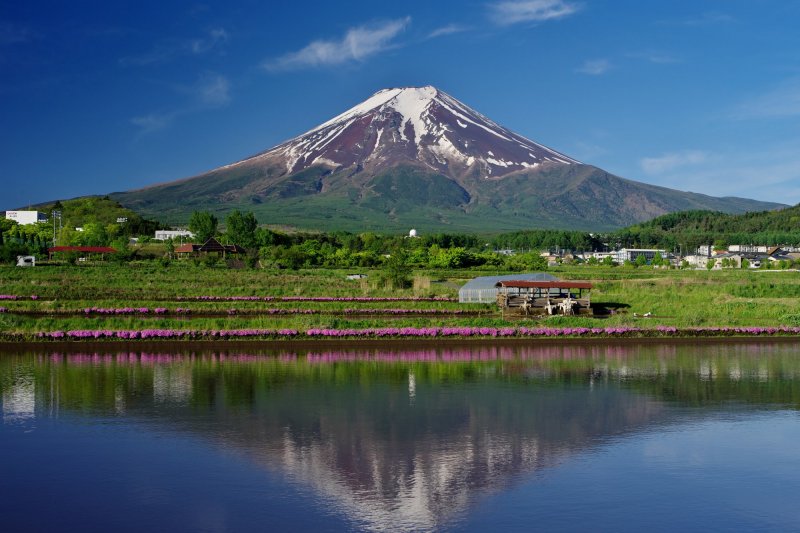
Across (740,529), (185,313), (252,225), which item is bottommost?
(740,529)

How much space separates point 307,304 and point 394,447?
22567mm

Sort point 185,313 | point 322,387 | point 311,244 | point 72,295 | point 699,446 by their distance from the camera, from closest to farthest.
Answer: point 699,446 < point 322,387 < point 185,313 < point 72,295 < point 311,244

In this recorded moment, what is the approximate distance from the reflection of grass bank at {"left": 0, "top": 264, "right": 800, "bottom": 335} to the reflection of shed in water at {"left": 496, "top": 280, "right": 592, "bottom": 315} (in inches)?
38.9

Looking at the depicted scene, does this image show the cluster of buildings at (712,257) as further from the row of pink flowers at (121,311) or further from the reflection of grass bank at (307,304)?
the row of pink flowers at (121,311)

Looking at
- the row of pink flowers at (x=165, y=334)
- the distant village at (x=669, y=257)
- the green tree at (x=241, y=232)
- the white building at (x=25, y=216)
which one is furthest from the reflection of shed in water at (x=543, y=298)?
the white building at (x=25, y=216)

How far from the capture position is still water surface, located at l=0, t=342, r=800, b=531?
30.9 ft

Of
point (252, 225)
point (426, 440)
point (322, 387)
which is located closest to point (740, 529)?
point (426, 440)

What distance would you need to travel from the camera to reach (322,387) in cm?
1706

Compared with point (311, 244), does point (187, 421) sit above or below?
below

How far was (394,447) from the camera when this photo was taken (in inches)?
479

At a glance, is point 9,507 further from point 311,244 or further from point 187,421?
point 311,244

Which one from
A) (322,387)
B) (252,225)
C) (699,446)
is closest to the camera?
(699,446)

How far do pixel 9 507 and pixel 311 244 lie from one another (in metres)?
75.2

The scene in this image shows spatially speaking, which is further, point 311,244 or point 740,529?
point 311,244
